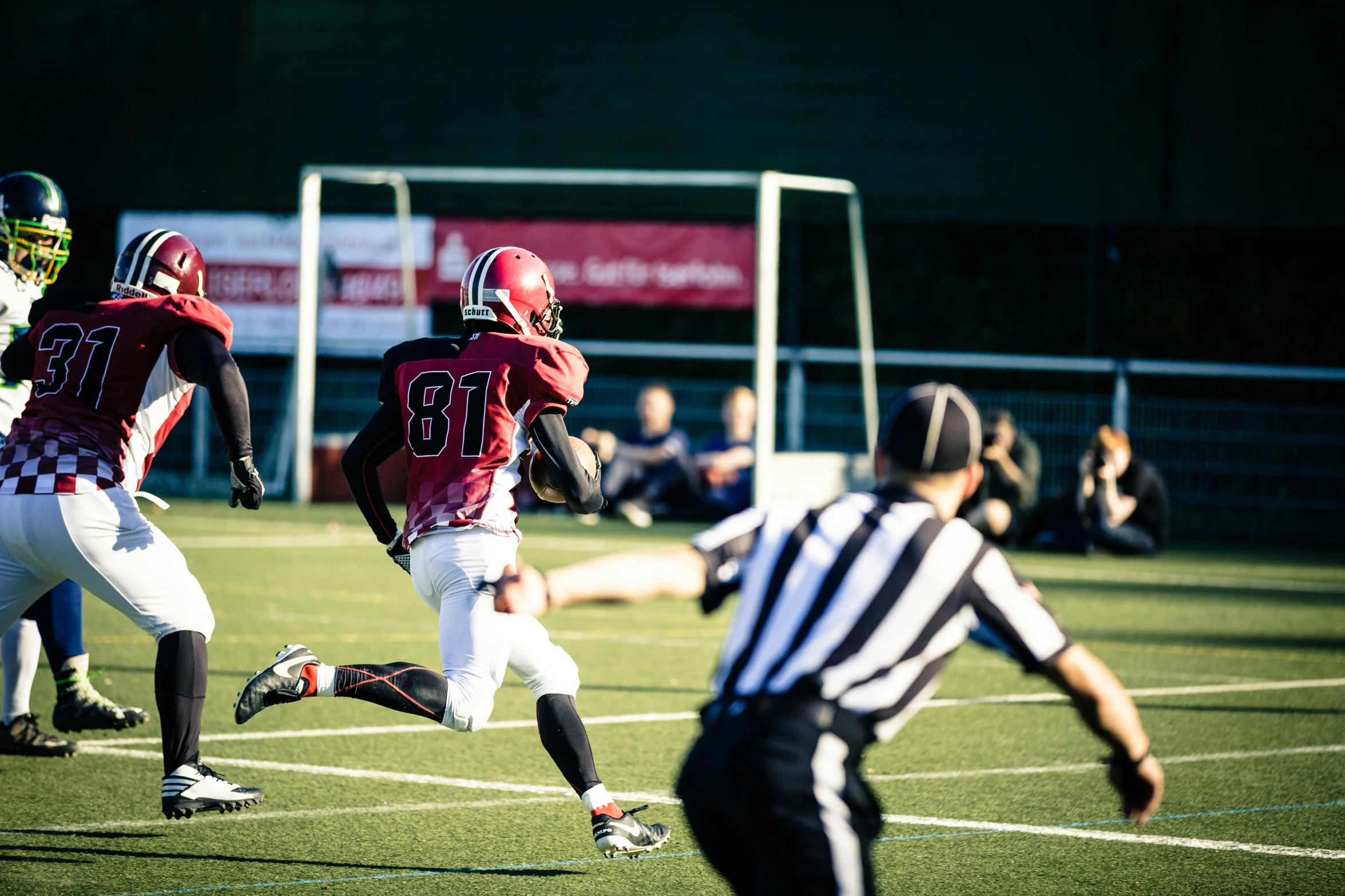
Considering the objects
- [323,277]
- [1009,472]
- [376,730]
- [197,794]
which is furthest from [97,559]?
[323,277]

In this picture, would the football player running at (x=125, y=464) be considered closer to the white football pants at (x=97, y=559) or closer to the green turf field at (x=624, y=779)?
the white football pants at (x=97, y=559)

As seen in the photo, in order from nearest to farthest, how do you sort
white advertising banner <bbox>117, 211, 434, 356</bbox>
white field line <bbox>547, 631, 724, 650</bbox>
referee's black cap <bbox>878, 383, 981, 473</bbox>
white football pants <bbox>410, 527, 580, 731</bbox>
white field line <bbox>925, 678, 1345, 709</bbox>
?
1. referee's black cap <bbox>878, 383, 981, 473</bbox>
2. white football pants <bbox>410, 527, 580, 731</bbox>
3. white field line <bbox>925, 678, 1345, 709</bbox>
4. white field line <bbox>547, 631, 724, 650</bbox>
5. white advertising banner <bbox>117, 211, 434, 356</bbox>

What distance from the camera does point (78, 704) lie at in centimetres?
732

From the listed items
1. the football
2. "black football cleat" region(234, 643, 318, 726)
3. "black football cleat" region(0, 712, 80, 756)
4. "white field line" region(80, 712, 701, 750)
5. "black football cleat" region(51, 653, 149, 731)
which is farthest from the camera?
"white field line" region(80, 712, 701, 750)

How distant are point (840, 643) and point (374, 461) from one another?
113 inches

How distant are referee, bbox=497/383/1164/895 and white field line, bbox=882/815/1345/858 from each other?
2.60 meters

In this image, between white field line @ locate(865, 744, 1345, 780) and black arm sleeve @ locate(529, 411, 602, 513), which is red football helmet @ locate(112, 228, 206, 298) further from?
white field line @ locate(865, 744, 1345, 780)

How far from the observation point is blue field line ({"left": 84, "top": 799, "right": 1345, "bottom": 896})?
5.30 m

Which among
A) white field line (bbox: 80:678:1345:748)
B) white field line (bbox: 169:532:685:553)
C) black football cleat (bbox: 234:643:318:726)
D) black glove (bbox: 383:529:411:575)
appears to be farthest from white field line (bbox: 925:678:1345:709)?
white field line (bbox: 169:532:685:553)

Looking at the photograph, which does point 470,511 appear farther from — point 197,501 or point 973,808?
point 197,501

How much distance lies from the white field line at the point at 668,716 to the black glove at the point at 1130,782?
3.24 metres

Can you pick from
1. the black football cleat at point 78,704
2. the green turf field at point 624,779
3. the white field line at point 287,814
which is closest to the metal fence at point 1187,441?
the green turf field at point 624,779

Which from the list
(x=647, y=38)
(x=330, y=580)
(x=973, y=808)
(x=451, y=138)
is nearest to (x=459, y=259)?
(x=451, y=138)

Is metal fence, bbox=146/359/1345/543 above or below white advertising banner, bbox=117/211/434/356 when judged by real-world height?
below
